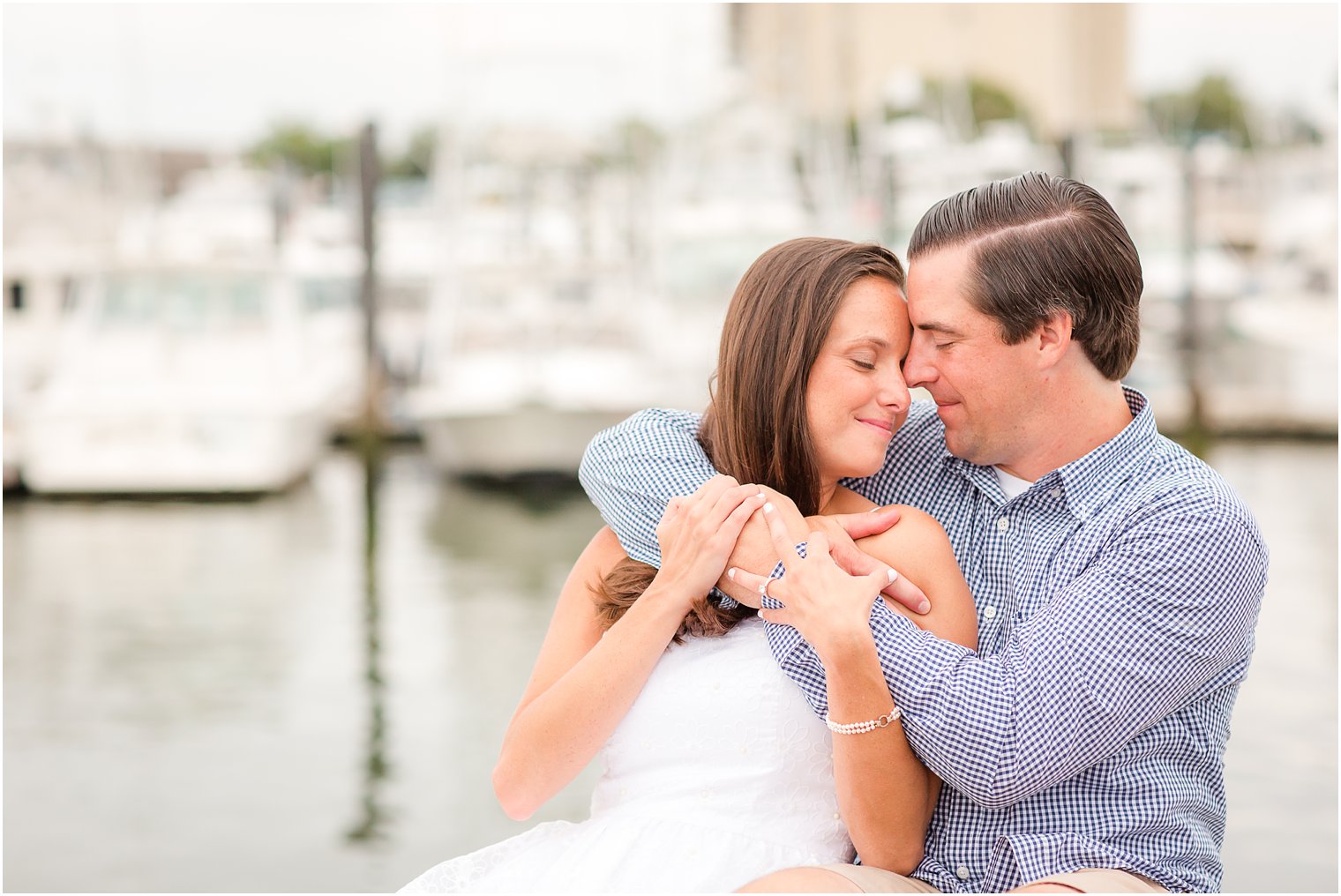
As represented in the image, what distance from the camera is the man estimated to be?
2020 millimetres

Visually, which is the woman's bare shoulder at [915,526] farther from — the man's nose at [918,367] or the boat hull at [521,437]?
the boat hull at [521,437]

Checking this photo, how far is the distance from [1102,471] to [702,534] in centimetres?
62

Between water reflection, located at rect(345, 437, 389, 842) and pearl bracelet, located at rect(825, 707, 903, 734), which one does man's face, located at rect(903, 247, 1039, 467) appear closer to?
pearl bracelet, located at rect(825, 707, 903, 734)

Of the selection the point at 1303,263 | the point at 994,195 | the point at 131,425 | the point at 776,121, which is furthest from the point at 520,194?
the point at 994,195

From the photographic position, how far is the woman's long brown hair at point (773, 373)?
2.29 m

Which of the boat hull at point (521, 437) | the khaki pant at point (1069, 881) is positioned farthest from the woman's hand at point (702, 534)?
the boat hull at point (521, 437)

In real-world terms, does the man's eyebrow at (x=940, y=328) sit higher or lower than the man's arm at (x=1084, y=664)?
higher

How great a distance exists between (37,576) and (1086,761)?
Result: 10696mm

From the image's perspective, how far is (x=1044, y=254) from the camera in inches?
88.4

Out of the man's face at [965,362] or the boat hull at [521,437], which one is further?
the boat hull at [521,437]

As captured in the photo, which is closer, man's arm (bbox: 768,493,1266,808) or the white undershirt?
man's arm (bbox: 768,493,1266,808)

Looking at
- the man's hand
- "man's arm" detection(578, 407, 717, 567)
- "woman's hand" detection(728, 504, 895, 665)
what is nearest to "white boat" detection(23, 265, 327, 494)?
"man's arm" detection(578, 407, 717, 567)

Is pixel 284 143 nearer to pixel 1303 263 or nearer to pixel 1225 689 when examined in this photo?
pixel 1303 263

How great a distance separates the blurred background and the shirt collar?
12.4ft
